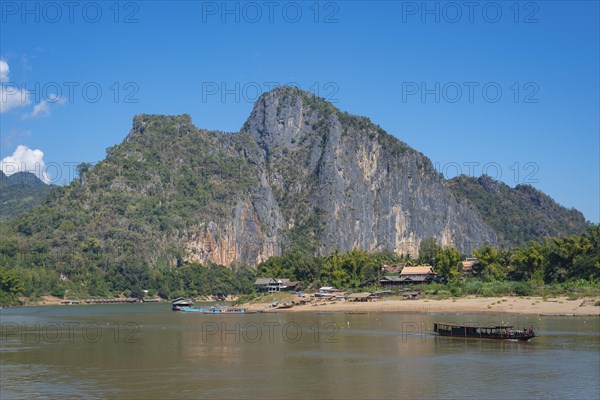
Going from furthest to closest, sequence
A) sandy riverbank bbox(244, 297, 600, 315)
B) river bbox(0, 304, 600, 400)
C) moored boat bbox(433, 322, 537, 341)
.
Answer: sandy riverbank bbox(244, 297, 600, 315) < moored boat bbox(433, 322, 537, 341) < river bbox(0, 304, 600, 400)

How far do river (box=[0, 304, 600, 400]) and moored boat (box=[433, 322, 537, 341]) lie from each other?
0.86 meters

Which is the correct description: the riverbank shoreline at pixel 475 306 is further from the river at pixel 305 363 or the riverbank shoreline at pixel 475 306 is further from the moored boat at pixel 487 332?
the moored boat at pixel 487 332

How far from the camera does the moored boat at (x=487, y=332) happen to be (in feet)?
181

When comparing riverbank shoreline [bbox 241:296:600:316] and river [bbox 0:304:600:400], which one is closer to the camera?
river [bbox 0:304:600:400]

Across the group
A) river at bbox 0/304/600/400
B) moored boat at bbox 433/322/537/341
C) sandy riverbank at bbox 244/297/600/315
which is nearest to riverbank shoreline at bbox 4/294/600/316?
sandy riverbank at bbox 244/297/600/315

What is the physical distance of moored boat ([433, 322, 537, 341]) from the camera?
5522 centimetres

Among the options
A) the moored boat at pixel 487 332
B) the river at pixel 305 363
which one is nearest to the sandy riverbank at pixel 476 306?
the river at pixel 305 363

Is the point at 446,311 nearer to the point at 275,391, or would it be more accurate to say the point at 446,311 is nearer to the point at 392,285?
the point at 392,285

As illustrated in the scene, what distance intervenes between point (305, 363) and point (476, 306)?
140ft

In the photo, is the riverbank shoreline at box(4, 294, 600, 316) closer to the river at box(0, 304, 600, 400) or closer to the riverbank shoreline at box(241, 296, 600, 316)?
the riverbank shoreline at box(241, 296, 600, 316)

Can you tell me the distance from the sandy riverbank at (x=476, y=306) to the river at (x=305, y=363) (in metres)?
5.98

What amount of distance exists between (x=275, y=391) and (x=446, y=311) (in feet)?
167

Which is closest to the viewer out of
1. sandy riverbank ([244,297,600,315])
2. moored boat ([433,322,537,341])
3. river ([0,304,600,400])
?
river ([0,304,600,400])

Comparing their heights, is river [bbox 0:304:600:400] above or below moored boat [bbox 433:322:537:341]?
below
